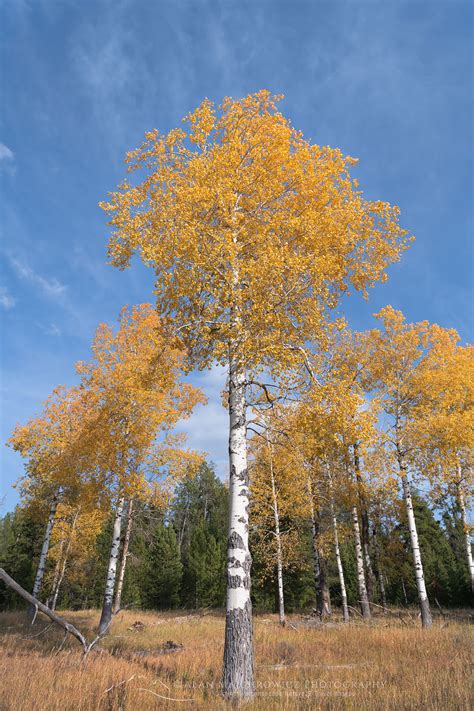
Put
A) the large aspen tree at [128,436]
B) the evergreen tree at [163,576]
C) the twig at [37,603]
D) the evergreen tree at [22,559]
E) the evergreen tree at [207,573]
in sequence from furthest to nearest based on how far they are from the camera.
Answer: the evergreen tree at [22,559]
the evergreen tree at [163,576]
the evergreen tree at [207,573]
the large aspen tree at [128,436]
the twig at [37,603]

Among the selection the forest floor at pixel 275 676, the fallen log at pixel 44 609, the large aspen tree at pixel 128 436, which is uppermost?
the large aspen tree at pixel 128 436

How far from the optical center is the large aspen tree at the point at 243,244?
264 inches

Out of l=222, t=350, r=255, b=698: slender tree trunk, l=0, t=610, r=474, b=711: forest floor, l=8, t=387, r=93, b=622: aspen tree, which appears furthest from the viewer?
l=8, t=387, r=93, b=622: aspen tree

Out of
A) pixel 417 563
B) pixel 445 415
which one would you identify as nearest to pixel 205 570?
pixel 417 563

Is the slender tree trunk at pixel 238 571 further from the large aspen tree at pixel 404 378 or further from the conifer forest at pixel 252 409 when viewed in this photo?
the large aspen tree at pixel 404 378

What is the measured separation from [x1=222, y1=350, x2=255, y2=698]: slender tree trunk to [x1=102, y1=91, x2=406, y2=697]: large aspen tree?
0.7 inches

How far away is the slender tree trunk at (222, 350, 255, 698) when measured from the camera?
5522mm

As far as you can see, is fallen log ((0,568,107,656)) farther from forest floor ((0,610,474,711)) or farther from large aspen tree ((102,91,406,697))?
large aspen tree ((102,91,406,697))

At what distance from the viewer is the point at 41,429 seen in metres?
17.1

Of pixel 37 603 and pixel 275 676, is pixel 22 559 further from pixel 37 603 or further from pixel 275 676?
pixel 275 676

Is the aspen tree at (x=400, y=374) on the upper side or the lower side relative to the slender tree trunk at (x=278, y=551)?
upper

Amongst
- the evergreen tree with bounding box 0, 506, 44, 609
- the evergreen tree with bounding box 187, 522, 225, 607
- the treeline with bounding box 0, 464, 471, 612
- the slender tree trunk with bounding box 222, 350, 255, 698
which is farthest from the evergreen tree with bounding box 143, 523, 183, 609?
the slender tree trunk with bounding box 222, 350, 255, 698

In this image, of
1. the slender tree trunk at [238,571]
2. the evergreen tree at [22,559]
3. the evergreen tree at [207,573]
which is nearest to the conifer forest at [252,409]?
the slender tree trunk at [238,571]

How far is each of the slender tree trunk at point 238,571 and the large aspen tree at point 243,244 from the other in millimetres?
19
